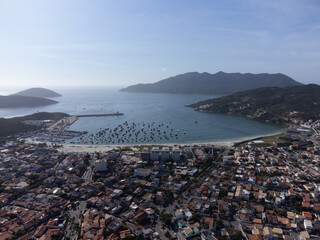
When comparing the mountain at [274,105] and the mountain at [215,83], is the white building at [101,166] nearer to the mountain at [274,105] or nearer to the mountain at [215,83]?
the mountain at [274,105]

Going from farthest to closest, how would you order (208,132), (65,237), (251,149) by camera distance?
(208,132) < (251,149) < (65,237)

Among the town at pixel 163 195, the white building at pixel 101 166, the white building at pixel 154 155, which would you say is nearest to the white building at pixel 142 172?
the town at pixel 163 195

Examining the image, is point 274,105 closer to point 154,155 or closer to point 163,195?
point 154,155

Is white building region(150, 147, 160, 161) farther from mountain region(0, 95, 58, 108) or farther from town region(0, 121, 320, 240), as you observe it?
mountain region(0, 95, 58, 108)

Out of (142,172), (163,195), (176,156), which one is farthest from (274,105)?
(163,195)

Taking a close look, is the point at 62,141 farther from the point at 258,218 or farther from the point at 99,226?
the point at 258,218

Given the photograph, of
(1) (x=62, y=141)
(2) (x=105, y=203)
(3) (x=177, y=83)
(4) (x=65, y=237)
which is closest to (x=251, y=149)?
(2) (x=105, y=203)

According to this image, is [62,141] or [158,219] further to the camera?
[62,141]

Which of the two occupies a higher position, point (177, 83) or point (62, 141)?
point (177, 83)
